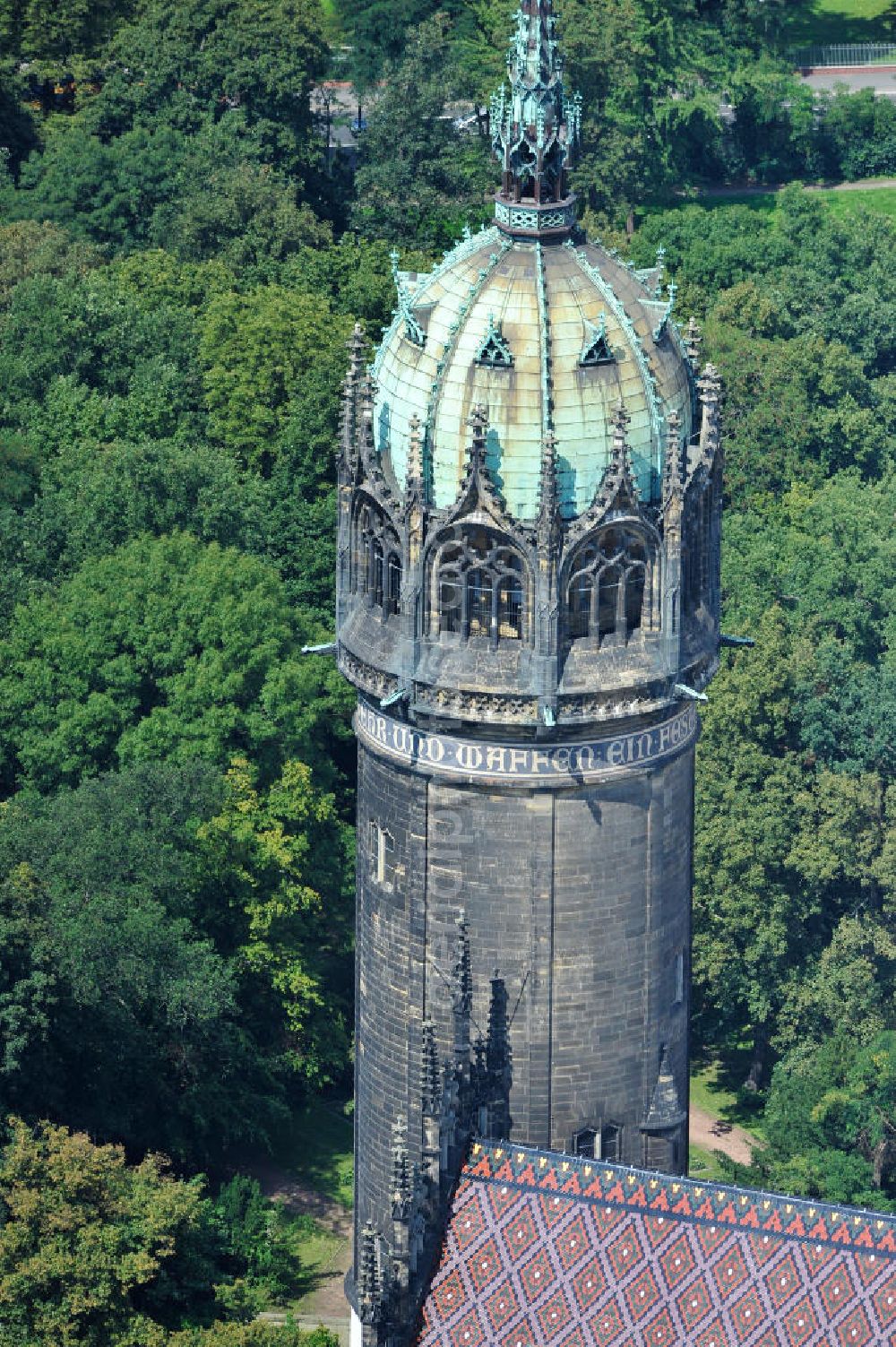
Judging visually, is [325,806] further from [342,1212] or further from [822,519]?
[822,519]

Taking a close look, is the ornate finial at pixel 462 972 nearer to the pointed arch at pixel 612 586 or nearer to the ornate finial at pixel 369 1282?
the ornate finial at pixel 369 1282

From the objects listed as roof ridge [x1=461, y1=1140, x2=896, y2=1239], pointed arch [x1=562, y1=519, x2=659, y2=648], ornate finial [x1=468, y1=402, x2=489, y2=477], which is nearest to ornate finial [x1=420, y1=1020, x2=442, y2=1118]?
roof ridge [x1=461, y1=1140, x2=896, y2=1239]

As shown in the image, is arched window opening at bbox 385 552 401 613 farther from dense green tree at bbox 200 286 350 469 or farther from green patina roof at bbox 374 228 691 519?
dense green tree at bbox 200 286 350 469

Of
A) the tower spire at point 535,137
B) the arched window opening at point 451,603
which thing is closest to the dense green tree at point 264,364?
the tower spire at point 535,137

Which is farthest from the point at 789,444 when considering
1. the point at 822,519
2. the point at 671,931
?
the point at 671,931

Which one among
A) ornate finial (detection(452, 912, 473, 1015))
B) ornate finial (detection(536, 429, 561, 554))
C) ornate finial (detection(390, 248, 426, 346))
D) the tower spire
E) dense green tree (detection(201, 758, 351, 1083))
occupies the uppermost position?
the tower spire

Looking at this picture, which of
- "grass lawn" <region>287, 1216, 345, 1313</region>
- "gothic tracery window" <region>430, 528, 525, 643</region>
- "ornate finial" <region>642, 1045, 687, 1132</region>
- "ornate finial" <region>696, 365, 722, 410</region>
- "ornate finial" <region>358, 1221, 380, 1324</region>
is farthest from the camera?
"grass lawn" <region>287, 1216, 345, 1313</region>

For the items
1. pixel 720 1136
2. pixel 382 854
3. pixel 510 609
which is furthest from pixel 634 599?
pixel 720 1136

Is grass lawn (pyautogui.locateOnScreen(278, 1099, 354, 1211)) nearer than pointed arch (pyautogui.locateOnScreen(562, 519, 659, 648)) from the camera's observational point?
No
